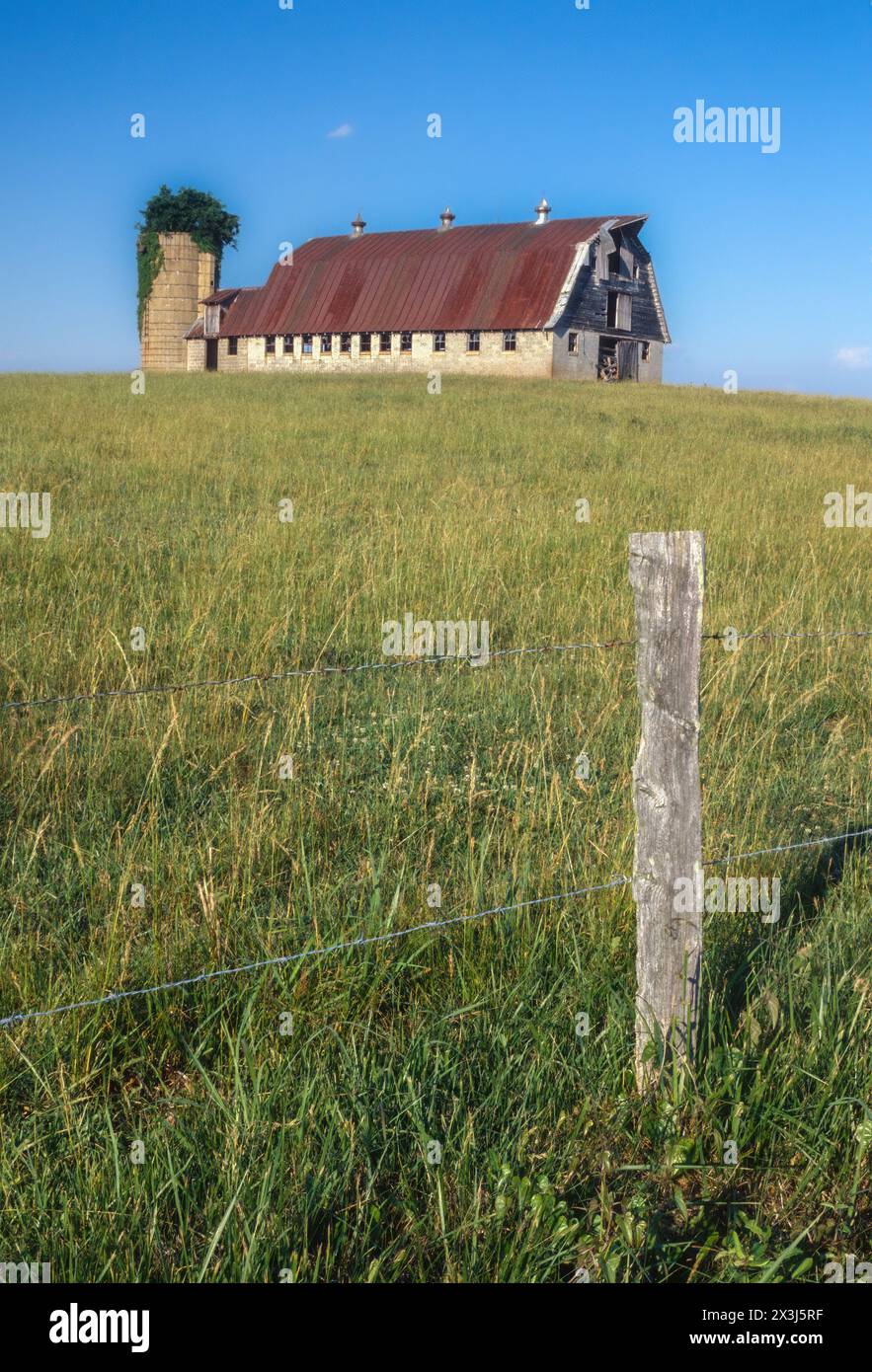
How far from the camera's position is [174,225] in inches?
2165

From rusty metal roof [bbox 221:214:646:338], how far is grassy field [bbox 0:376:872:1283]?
36203 mm

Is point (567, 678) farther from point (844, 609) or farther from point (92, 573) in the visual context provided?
point (92, 573)

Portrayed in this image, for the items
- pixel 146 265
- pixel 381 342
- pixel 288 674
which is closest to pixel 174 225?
pixel 146 265

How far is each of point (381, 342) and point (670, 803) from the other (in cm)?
4478

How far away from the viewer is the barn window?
143 ft

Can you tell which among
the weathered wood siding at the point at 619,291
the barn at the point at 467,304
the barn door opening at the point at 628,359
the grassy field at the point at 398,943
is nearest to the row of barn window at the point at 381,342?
the barn at the point at 467,304

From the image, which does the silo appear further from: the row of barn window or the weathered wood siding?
the weathered wood siding

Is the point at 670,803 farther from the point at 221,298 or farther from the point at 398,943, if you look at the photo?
the point at 221,298
